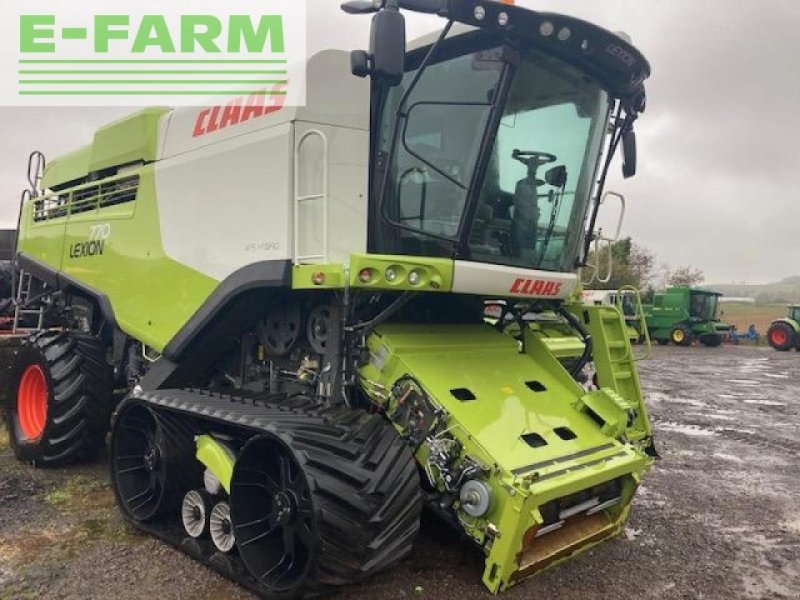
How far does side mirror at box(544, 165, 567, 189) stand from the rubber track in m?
1.77

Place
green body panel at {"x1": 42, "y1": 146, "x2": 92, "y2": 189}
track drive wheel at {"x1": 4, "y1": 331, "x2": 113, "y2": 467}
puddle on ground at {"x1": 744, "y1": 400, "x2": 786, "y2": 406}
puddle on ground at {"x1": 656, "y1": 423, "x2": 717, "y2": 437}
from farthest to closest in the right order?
puddle on ground at {"x1": 744, "y1": 400, "x2": 786, "y2": 406} → puddle on ground at {"x1": 656, "y1": 423, "x2": 717, "y2": 437} → green body panel at {"x1": 42, "y1": 146, "x2": 92, "y2": 189} → track drive wheel at {"x1": 4, "y1": 331, "x2": 113, "y2": 467}

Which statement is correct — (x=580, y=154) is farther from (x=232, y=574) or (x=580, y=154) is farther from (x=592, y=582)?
(x=232, y=574)

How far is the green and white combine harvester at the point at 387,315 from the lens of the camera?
11.3ft

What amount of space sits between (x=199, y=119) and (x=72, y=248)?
2.18 metres

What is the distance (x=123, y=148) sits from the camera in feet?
18.8

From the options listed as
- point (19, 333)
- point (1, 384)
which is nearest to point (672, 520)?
point (1, 384)

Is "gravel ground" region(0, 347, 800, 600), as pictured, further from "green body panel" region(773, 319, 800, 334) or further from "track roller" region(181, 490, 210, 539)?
"green body panel" region(773, 319, 800, 334)

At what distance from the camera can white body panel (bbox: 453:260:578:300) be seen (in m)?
3.83

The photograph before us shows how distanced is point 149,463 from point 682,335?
80.2ft

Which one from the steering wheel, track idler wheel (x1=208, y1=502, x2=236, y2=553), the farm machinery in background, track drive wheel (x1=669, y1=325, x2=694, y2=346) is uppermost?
the steering wheel

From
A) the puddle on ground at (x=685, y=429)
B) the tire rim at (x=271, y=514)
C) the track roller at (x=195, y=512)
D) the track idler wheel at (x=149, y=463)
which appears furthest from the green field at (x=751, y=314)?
the tire rim at (x=271, y=514)

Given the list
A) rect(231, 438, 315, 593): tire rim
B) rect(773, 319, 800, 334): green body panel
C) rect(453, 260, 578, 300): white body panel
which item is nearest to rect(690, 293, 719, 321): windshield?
rect(773, 319, 800, 334): green body panel

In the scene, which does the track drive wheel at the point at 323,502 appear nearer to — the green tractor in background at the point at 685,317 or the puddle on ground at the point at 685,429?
the puddle on ground at the point at 685,429

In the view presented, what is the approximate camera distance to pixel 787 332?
82.2ft
